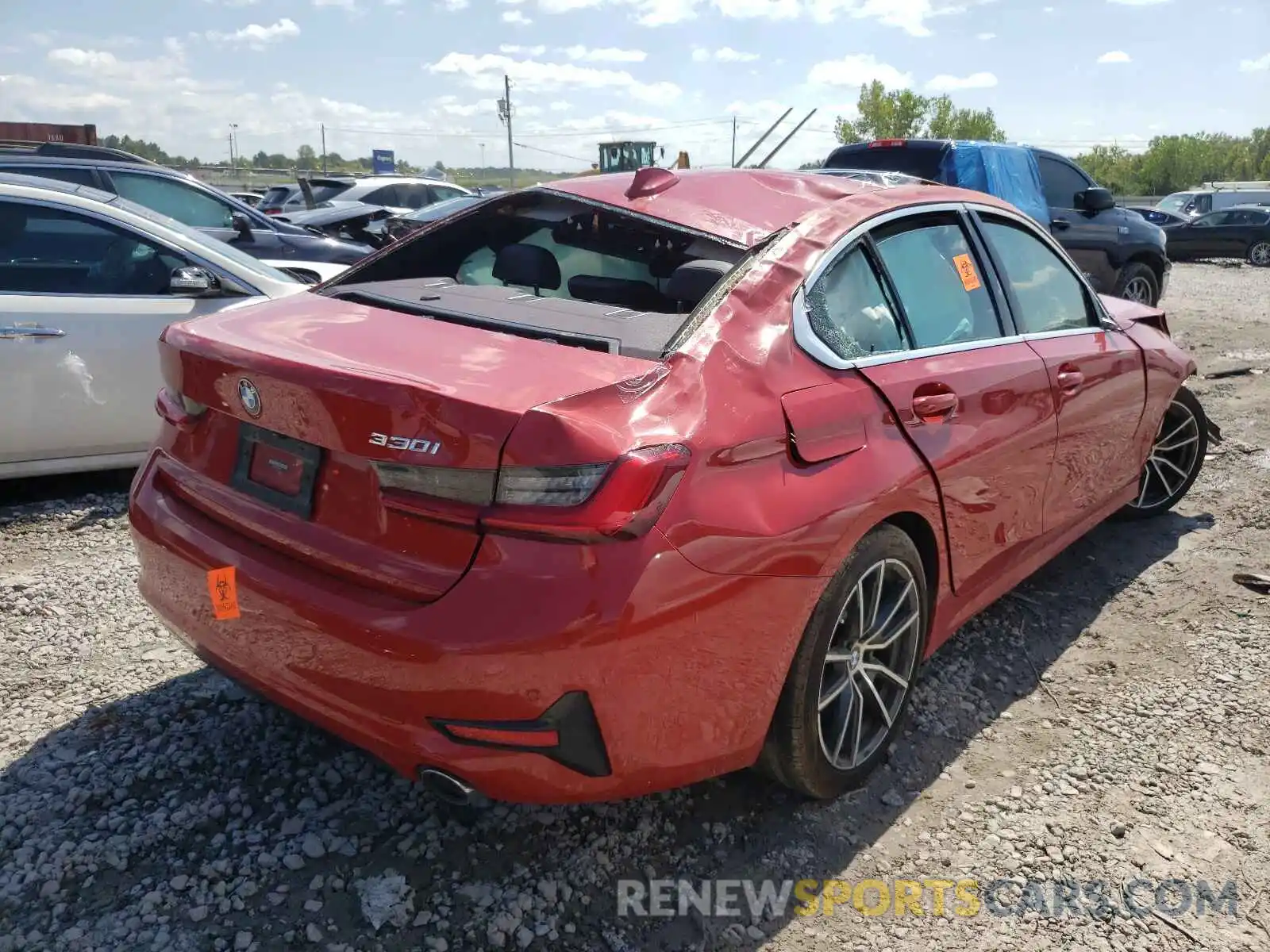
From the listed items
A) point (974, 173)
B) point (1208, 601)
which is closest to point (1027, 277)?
point (1208, 601)

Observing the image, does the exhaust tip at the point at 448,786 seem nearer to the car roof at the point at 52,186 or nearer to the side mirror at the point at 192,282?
the side mirror at the point at 192,282

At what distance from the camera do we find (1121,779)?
284 centimetres

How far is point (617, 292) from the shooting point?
9.64 feet

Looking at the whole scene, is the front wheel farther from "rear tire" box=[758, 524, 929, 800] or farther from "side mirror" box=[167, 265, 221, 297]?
"side mirror" box=[167, 265, 221, 297]

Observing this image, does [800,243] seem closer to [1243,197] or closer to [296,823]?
[296,823]

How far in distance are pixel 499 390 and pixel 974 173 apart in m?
7.93

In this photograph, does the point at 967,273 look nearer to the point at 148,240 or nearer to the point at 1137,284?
the point at 148,240

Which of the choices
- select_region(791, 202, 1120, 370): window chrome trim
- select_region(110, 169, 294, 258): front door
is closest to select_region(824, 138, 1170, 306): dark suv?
select_region(110, 169, 294, 258): front door

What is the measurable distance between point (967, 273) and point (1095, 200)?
24.4 ft

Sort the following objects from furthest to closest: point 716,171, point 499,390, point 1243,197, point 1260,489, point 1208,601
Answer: point 1243,197
point 1260,489
point 1208,601
point 716,171
point 499,390

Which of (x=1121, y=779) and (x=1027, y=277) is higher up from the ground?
(x=1027, y=277)

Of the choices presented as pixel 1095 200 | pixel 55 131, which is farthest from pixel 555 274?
pixel 55 131

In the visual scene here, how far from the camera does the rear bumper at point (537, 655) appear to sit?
1.90 m

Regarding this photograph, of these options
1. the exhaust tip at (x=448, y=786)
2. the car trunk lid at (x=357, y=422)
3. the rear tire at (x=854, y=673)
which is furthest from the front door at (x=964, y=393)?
the exhaust tip at (x=448, y=786)
